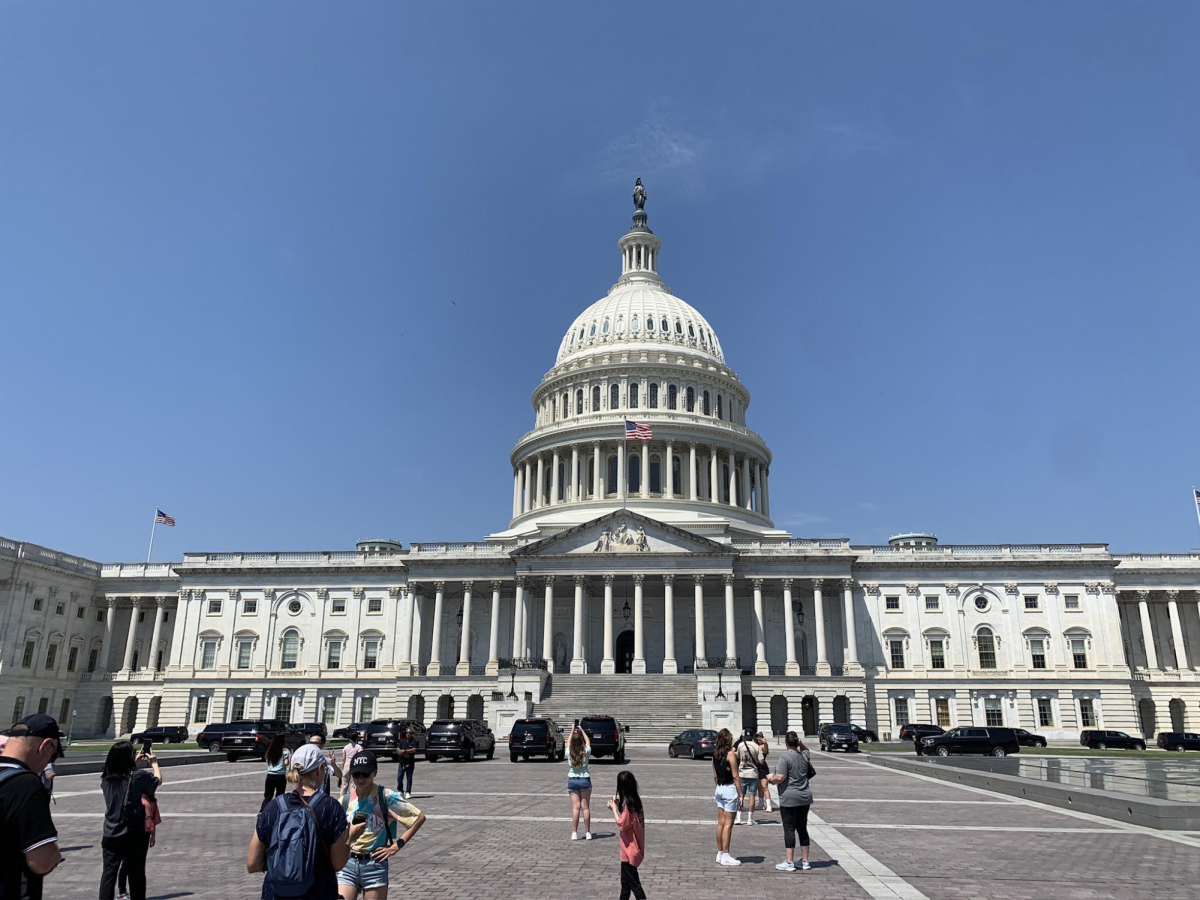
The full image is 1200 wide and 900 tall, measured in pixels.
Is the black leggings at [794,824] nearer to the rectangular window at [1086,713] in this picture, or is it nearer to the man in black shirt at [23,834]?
the man in black shirt at [23,834]

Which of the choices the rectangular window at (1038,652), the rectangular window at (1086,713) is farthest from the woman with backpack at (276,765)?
the rectangular window at (1086,713)

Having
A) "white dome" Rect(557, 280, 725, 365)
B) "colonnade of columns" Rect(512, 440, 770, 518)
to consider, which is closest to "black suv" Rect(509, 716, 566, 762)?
"colonnade of columns" Rect(512, 440, 770, 518)

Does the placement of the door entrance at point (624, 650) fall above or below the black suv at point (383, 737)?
above

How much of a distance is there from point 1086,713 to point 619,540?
119ft

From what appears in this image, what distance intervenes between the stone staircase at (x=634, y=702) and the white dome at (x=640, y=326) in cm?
4018

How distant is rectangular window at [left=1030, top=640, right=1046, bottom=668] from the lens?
67250mm

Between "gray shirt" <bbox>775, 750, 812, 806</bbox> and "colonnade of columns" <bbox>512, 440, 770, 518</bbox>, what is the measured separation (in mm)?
66828

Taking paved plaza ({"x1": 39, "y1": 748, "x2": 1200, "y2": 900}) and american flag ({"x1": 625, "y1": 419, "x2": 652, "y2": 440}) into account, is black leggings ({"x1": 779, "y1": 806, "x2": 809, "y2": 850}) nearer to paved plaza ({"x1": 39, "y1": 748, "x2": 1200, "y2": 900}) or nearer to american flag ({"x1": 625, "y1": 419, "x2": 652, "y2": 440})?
paved plaza ({"x1": 39, "y1": 748, "x2": 1200, "y2": 900})

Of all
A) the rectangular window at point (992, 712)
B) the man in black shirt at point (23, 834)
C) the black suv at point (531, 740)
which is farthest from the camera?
the rectangular window at point (992, 712)

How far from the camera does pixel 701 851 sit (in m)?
15.3

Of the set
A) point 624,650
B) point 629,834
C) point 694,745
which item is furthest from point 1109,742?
point 629,834

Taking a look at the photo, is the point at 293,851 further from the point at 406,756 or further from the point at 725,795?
the point at 406,756

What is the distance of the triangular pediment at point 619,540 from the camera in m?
67.7

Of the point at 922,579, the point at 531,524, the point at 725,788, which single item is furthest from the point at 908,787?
the point at 531,524
